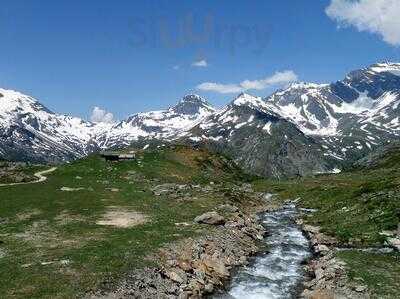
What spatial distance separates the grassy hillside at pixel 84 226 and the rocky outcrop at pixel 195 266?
62.5 inches

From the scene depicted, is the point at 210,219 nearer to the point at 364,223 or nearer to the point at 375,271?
the point at 364,223

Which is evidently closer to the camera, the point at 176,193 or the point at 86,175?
the point at 176,193

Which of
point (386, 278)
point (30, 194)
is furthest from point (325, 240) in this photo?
point (30, 194)

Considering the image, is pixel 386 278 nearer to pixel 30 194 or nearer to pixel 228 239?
pixel 228 239

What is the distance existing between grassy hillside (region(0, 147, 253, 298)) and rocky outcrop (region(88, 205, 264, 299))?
5.21ft

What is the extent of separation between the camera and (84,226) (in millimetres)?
61625

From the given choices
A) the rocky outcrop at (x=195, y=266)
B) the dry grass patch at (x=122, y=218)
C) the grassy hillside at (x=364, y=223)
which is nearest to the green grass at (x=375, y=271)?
the grassy hillside at (x=364, y=223)

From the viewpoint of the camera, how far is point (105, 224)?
63875mm

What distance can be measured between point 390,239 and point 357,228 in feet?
29.8

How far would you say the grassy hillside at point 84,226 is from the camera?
41.8 metres

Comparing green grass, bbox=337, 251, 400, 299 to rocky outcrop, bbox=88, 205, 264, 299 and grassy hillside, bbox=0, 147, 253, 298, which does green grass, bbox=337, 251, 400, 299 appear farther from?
grassy hillside, bbox=0, 147, 253, 298

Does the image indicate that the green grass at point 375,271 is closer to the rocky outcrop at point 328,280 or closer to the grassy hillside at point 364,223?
the grassy hillside at point 364,223

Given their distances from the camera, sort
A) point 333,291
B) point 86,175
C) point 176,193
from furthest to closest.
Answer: point 86,175 → point 176,193 → point 333,291

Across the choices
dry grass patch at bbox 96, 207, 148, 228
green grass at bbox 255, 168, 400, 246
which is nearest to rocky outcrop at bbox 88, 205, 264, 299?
dry grass patch at bbox 96, 207, 148, 228
